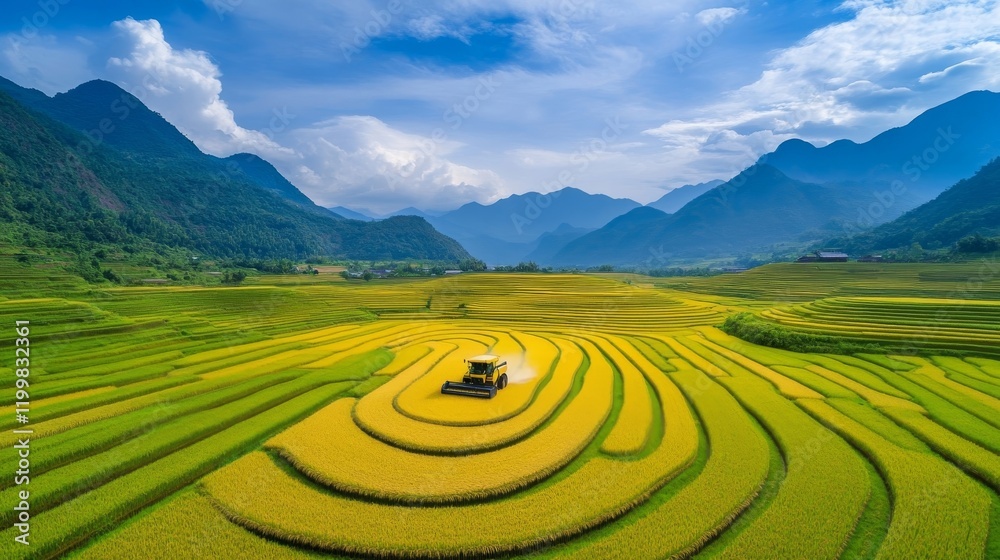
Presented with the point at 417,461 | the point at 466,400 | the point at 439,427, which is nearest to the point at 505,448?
the point at 439,427

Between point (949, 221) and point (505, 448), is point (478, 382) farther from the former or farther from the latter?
point (949, 221)

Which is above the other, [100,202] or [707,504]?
[100,202]

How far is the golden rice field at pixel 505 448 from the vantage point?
1012 cm

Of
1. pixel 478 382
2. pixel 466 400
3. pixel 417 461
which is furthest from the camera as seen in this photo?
pixel 478 382

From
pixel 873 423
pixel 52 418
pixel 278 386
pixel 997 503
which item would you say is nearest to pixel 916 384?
pixel 873 423

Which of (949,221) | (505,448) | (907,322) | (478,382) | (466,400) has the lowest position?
(505,448)

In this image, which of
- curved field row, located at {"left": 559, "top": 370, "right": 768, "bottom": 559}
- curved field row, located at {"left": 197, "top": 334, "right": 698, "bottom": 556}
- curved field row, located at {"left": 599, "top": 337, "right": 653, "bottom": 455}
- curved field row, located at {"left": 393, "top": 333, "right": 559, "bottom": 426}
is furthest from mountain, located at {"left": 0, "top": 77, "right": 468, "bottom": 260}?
curved field row, located at {"left": 559, "top": 370, "right": 768, "bottom": 559}

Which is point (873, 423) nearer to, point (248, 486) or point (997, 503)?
point (997, 503)

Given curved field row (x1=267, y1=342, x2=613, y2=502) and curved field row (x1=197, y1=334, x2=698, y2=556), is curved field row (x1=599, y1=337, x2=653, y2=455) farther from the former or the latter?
curved field row (x1=197, y1=334, x2=698, y2=556)

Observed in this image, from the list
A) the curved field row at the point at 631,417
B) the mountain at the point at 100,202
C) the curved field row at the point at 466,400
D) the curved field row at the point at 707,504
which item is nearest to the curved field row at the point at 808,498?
the curved field row at the point at 707,504

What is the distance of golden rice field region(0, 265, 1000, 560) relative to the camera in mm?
10117

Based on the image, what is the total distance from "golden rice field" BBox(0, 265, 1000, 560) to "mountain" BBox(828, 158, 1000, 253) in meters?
123

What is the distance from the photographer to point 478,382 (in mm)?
21062

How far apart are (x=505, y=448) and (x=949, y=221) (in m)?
178
